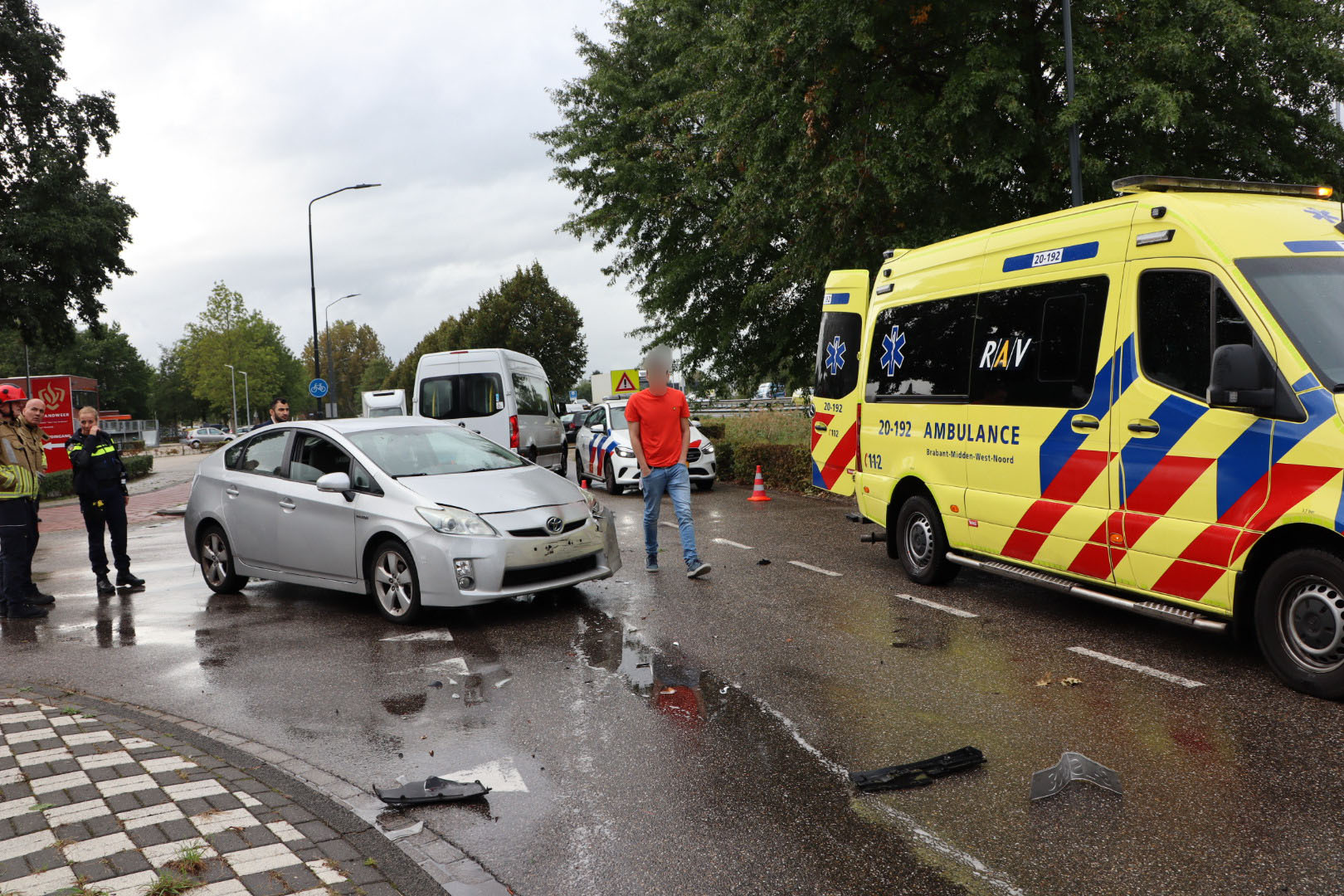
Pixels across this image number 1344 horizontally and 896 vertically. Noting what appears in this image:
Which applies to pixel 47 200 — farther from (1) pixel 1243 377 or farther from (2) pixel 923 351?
(1) pixel 1243 377

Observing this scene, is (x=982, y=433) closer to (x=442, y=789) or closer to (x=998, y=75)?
(x=442, y=789)

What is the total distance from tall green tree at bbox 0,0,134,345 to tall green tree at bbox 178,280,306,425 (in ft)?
150

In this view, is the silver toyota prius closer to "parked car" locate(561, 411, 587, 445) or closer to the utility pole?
the utility pole

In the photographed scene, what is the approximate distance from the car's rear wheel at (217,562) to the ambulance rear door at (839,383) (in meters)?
5.46

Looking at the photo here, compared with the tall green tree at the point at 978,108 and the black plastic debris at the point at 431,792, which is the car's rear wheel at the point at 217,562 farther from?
the tall green tree at the point at 978,108

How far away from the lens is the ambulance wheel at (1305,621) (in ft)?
15.8

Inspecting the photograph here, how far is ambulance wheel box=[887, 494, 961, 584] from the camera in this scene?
26.3 feet

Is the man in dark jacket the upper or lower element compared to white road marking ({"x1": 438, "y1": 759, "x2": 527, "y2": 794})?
upper

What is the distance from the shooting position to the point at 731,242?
19.3 m

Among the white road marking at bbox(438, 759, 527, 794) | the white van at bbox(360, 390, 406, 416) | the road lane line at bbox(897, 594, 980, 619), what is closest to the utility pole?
the road lane line at bbox(897, 594, 980, 619)

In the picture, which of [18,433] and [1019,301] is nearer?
[1019,301]

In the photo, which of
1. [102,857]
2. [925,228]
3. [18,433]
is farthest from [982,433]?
[925,228]

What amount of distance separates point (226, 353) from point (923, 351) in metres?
74.1

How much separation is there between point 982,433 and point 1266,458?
2317 millimetres
